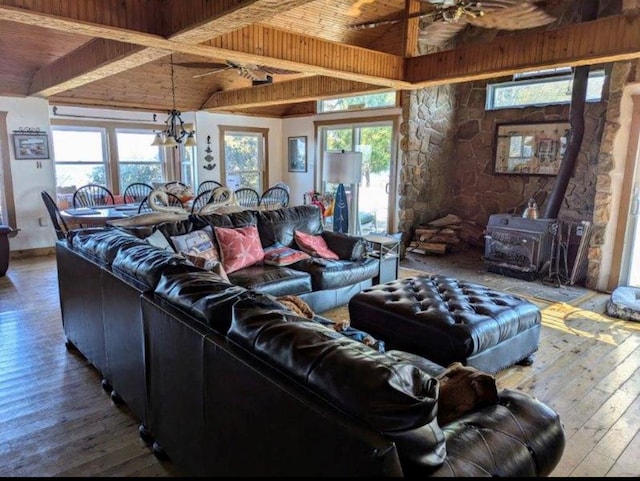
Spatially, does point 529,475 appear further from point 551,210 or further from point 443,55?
point 551,210

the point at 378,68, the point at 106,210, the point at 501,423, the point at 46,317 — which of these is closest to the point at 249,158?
the point at 106,210

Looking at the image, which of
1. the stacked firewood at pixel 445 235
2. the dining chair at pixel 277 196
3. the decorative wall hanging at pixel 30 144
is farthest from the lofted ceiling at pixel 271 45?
the stacked firewood at pixel 445 235

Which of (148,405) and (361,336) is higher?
(361,336)

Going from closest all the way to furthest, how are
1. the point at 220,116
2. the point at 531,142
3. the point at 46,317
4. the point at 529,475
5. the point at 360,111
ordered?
the point at 529,475 → the point at 46,317 → the point at 531,142 → the point at 360,111 → the point at 220,116

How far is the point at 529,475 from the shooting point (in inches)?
52.1

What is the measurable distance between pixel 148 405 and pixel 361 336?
1.15 m

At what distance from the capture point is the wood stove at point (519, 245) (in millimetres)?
5297

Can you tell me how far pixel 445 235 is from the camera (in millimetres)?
6762

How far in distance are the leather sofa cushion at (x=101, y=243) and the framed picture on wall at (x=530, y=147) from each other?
5.30 m

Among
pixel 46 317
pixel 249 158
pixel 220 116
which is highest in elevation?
pixel 220 116

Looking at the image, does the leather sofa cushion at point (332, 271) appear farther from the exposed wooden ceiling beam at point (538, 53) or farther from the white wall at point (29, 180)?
the white wall at point (29, 180)

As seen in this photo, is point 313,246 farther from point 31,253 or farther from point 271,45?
point 31,253

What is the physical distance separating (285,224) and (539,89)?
13.7ft

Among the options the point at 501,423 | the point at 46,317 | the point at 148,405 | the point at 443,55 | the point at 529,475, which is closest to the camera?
the point at 529,475
